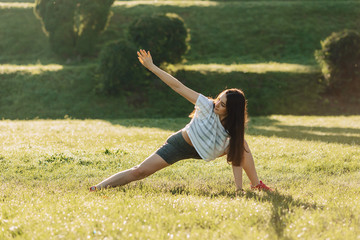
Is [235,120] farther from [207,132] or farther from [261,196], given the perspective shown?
[261,196]

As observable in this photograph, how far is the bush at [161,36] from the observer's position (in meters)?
22.9

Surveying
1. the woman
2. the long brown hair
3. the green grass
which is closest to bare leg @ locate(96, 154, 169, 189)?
the woman

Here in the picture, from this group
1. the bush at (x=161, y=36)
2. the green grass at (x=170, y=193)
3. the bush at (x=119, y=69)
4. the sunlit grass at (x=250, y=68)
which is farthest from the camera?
the sunlit grass at (x=250, y=68)

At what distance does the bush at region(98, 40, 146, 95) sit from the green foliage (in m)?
5.66

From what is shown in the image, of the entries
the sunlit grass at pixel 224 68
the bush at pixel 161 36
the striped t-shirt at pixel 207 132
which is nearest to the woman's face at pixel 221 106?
the striped t-shirt at pixel 207 132

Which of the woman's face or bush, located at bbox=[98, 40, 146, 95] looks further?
bush, located at bbox=[98, 40, 146, 95]

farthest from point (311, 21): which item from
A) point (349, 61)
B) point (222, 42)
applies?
point (349, 61)

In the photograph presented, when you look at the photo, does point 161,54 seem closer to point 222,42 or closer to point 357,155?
point 222,42

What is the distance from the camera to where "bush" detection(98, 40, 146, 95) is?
865 inches

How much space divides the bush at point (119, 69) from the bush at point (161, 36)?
3.59ft

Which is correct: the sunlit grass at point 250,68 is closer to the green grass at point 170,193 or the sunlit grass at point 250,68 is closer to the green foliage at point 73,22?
the green foliage at point 73,22

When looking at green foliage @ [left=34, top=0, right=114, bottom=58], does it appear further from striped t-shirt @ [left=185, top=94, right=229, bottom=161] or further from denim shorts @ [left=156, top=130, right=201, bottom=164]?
striped t-shirt @ [left=185, top=94, right=229, bottom=161]

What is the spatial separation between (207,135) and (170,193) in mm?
1114

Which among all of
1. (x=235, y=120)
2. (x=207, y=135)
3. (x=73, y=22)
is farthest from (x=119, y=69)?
(x=235, y=120)
